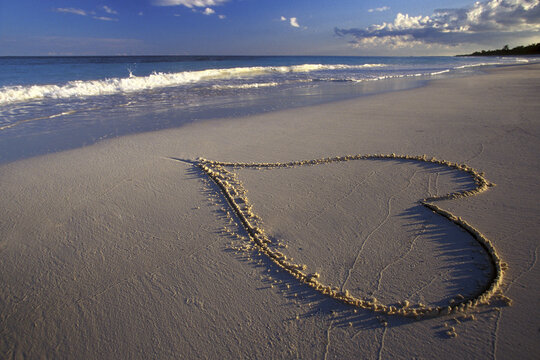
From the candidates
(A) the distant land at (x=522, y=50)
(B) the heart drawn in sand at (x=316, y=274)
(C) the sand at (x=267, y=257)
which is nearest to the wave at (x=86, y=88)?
(C) the sand at (x=267, y=257)

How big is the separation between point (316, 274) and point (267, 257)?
0.38 m

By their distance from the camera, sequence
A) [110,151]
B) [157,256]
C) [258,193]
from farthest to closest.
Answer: [110,151] < [258,193] < [157,256]

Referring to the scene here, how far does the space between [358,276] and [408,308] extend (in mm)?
338

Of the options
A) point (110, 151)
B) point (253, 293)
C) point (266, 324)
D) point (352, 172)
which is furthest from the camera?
point (110, 151)

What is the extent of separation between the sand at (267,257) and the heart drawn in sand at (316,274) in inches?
1.1

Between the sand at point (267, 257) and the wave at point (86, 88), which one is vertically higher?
A: the wave at point (86, 88)

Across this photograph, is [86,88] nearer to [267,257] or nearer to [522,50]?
[267,257]

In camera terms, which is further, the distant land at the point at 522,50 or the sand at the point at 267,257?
the distant land at the point at 522,50

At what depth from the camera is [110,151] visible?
4.34 meters

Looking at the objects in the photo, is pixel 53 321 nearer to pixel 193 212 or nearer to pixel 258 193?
pixel 193 212

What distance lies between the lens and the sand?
155 centimetres

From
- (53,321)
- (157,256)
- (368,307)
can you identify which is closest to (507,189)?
(368,307)

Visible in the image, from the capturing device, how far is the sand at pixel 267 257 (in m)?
1.55

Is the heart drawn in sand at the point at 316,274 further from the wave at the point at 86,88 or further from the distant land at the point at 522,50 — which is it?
the distant land at the point at 522,50
